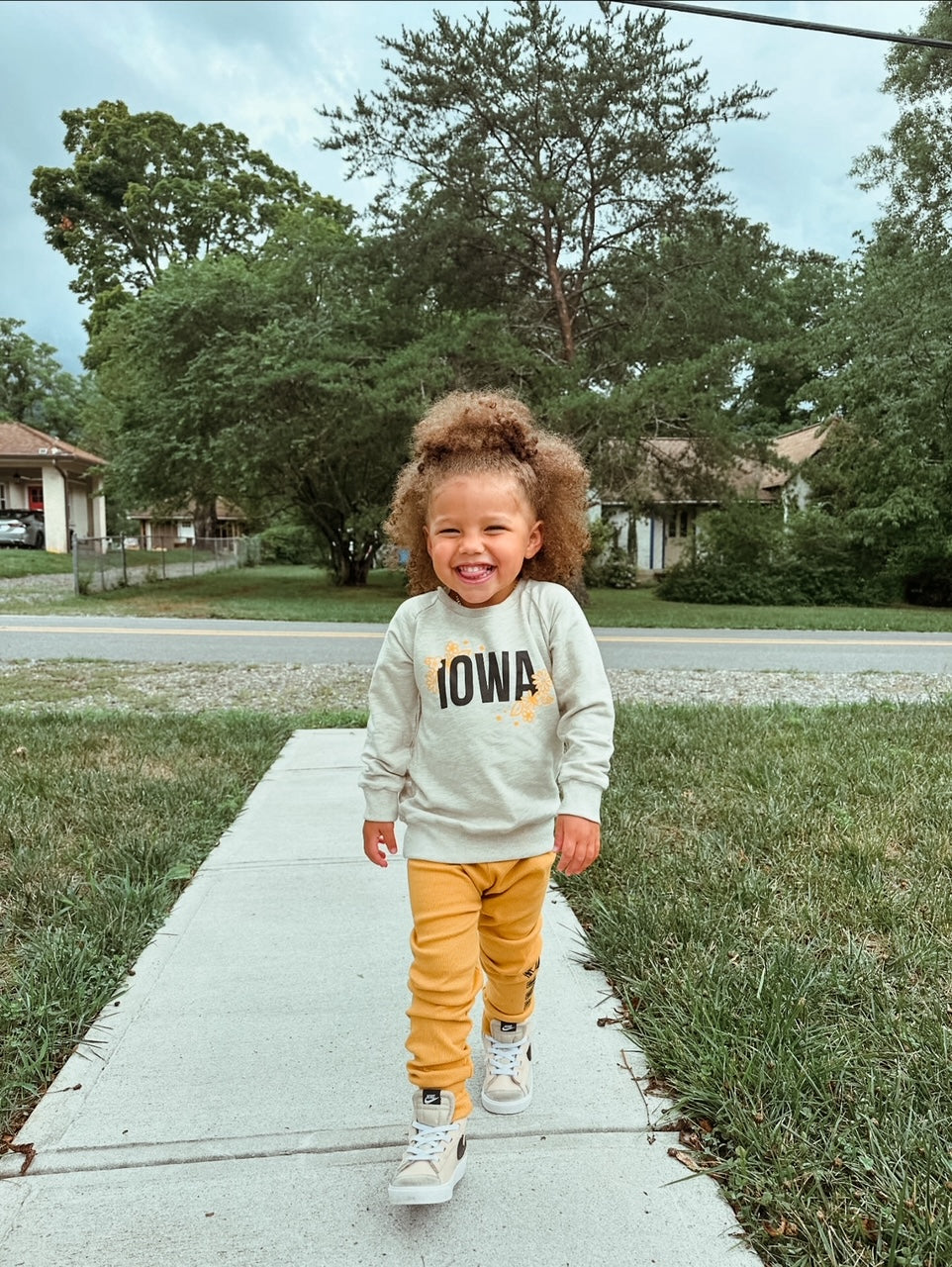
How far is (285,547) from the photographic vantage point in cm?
3838

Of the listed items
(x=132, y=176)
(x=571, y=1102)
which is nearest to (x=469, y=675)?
(x=571, y=1102)

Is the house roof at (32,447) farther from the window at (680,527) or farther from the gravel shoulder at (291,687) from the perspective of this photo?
the gravel shoulder at (291,687)

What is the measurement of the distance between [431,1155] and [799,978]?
1.11 meters

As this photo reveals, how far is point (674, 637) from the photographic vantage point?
1206cm

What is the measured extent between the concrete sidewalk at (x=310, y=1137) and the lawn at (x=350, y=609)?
10955mm

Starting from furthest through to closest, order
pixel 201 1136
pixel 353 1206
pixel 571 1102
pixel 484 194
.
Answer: pixel 484 194, pixel 571 1102, pixel 201 1136, pixel 353 1206

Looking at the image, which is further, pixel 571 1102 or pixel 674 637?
pixel 674 637

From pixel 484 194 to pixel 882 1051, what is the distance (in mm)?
14375

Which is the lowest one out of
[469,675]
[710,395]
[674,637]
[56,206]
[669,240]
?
[674,637]

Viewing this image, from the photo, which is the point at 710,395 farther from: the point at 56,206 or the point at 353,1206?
the point at 56,206

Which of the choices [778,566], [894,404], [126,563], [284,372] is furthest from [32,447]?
[894,404]

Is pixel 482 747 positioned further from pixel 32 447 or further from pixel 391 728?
pixel 32 447

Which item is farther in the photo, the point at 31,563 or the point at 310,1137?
the point at 31,563

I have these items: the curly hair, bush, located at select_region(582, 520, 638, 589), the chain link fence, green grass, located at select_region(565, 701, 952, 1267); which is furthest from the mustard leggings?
bush, located at select_region(582, 520, 638, 589)
